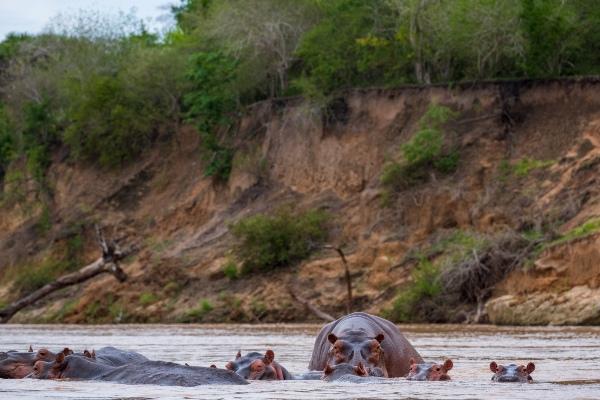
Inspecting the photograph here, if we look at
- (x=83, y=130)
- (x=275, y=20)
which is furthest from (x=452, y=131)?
(x=83, y=130)

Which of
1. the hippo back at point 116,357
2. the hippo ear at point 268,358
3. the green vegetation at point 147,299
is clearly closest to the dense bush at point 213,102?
the green vegetation at point 147,299

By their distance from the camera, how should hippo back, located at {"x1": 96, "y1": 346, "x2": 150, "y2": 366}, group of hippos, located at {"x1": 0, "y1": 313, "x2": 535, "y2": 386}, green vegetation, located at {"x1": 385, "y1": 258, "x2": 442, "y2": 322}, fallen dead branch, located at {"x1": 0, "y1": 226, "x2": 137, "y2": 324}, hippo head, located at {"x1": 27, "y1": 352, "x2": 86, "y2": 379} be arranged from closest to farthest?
group of hippos, located at {"x1": 0, "y1": 313, "x2": 535, "y2": 386}
hippo head, located at {"x1": 27, "y1": 352, "x2": 86, "y2": 379}
hippo back, located at {"x1": 96, "y1": 346, "x2": 150, "y2": 366}
green vegetation, located at {"x1": 385, "y1": 258, "x2": 442, "y2": 322}
fallen dead branch, located at {"x1": 0, "y1": 226, "x2": 137, "y2": 324}

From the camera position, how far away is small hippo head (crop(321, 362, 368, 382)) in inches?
503

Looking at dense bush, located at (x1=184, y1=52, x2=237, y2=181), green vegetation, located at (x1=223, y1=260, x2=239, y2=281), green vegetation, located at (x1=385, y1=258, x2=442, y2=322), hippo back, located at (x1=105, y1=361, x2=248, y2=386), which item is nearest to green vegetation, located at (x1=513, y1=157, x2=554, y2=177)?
green vegetation, located at (x1=385, y1=258, x2=442, y2=322)

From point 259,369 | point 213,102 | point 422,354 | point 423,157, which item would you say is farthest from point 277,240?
point 259,369

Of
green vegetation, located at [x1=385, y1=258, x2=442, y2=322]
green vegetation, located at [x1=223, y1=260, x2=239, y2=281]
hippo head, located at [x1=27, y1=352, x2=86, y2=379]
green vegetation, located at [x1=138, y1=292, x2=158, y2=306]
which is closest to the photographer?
hippo head, located at [x1=27, y1=352, x2=86, y2=379]

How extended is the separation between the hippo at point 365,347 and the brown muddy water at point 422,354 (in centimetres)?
56

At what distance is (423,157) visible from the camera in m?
44.0

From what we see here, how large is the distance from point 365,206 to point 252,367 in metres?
31.8

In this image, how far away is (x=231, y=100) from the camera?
176 feet

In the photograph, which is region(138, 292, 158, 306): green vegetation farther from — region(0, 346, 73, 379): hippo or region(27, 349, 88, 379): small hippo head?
region(27, 349, 88, 379): small hippo head

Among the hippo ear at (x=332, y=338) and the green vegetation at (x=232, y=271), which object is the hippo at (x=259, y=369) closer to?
the hippo ear at (x=332, y=338)

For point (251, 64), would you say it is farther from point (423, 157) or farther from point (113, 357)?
point (113, 357)

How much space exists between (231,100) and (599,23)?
16210 mm
